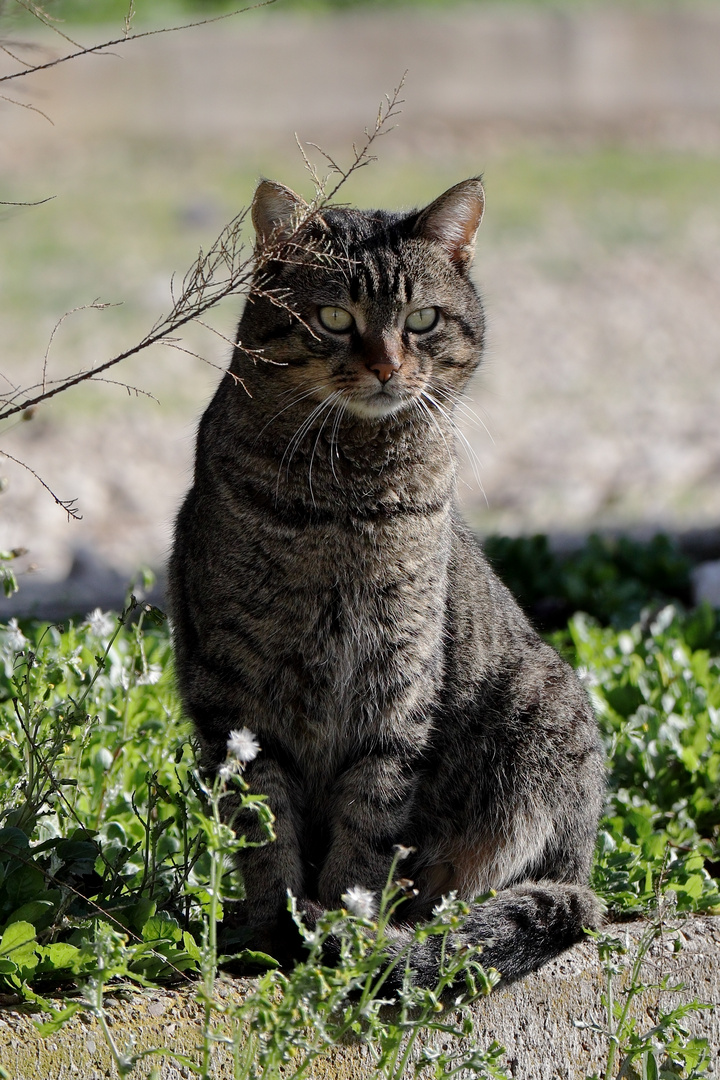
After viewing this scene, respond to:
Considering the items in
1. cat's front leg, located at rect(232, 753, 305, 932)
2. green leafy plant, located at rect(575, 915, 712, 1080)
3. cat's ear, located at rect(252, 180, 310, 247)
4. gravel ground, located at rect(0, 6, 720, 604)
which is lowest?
green leafy plant, located at rect(575, 915, 712, 1080)

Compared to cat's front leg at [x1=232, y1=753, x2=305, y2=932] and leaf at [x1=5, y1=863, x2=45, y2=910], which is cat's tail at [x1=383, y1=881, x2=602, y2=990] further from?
leaf at [x1=5, y1=863, x2=45, y2=910]

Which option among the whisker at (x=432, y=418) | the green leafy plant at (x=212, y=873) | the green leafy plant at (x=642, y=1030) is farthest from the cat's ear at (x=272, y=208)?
the green leafy plant at (x=642, y=1030)

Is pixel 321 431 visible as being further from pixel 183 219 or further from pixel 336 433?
pixel 183 219

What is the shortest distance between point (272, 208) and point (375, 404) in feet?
1.59

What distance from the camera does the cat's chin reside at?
8.14ft

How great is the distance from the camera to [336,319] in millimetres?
2523

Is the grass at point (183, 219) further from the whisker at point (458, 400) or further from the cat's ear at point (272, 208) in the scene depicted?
the cat's ear at point (272, 208)

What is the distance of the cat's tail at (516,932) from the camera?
2.29 meters

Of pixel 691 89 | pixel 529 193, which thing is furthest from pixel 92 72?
pixel 691 89

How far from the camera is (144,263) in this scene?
1104 cm

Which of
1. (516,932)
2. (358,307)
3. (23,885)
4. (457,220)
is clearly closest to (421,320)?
(358,307)

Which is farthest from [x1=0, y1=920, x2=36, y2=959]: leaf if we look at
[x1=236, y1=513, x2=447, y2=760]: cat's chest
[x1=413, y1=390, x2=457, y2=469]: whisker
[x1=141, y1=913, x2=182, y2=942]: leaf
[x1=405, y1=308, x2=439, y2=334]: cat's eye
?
[x1=405, y1=308, x2=439, y2=334]: cat's eye

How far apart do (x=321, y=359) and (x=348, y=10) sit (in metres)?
15.7

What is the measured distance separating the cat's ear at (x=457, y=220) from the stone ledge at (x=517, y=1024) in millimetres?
1568
